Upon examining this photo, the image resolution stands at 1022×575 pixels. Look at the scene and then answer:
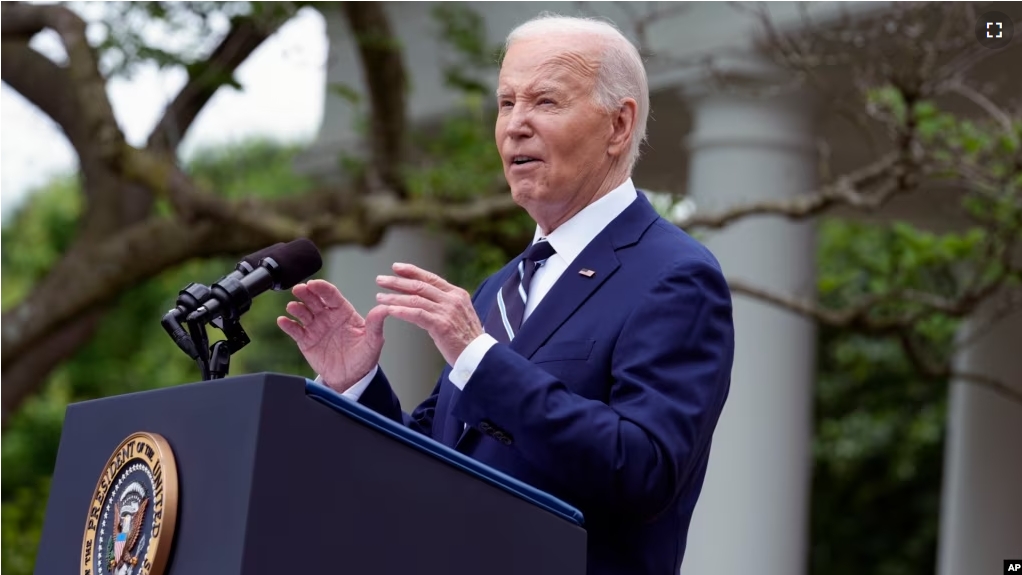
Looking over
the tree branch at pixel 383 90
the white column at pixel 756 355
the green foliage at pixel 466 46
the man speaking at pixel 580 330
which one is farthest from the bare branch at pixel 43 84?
the man speaking at pixel 580 330

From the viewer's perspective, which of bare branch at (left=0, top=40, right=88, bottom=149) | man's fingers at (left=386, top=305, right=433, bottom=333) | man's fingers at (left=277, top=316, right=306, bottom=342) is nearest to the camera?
man's fingers at (left=386, top=305, right=433, bottom=333)

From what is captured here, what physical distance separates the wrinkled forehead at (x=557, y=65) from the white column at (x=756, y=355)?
4.40 metres

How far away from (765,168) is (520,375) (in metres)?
5.09

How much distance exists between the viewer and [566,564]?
6.34 feet

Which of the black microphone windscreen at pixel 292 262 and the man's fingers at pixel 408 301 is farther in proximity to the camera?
the black microphone windscreen at pixel 292 262

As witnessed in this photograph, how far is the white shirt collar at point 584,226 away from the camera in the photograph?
2.40 metres

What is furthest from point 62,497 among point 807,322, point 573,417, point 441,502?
point 807,322

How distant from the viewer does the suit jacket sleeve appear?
1.99 m

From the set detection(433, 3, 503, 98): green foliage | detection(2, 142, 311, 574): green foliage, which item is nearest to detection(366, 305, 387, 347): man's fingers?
detection(433, 3, 503, 98): green foliage

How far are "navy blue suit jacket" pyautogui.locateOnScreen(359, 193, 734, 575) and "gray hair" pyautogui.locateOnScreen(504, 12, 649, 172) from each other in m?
0.19

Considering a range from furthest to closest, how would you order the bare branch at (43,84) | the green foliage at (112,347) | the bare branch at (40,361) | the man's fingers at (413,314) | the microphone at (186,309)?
Answer: the green foliage at (112,347), the bare branch at (40,361), the bare branch at (43,84), the microphone at (186,309), the man's fingers at (413,314)

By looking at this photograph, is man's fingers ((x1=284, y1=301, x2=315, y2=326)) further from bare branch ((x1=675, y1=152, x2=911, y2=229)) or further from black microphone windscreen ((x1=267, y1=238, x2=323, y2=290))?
bare branch ((x1=675, y1=152, x2=911, y2=229))

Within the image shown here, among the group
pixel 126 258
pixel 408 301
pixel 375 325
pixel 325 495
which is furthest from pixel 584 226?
pixel 126 258

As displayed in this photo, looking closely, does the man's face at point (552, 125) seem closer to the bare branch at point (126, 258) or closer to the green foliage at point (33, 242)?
the bare branch at point (126, 258)
